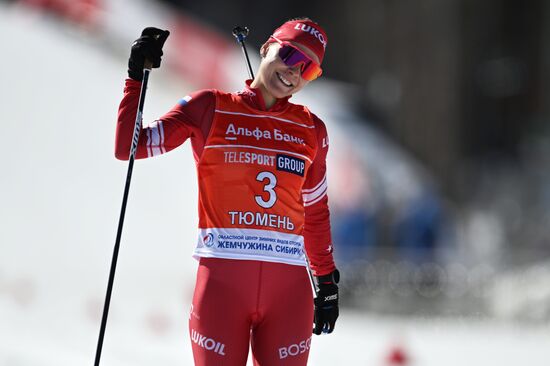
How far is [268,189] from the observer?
364cm

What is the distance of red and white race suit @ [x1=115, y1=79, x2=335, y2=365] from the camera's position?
357 centimetres

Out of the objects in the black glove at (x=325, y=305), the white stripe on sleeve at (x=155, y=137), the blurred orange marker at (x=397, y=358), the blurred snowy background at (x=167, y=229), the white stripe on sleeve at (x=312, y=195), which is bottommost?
the black glove at (x=325, y=305)

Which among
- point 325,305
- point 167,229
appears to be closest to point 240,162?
point 325,305

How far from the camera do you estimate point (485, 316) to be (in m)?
11.7

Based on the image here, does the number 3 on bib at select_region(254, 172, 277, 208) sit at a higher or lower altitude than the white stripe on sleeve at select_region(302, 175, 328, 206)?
lower

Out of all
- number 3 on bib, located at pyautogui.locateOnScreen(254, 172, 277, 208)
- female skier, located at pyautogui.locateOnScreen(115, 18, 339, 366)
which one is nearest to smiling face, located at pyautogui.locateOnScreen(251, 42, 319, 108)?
female skier, located at pyautogui.locateOnScreen(115, 18, 339, 366)

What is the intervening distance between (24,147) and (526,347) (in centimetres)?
665

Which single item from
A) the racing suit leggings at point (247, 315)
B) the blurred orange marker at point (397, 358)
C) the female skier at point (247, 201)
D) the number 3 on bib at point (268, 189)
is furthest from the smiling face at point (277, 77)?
the blurred orange marker at point (397, 358)

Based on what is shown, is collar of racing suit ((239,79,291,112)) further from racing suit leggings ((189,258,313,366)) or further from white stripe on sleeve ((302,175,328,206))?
racing suit leggings ((189,258,313,366))

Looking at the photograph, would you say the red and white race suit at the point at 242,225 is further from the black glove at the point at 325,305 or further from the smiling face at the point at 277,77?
the black glove at the point at 325,305

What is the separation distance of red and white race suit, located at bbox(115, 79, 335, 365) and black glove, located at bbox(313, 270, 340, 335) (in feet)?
0.69

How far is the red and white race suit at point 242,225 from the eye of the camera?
357cm

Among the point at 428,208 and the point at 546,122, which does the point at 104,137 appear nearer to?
the point at 428,208

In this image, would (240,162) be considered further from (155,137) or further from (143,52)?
(143,52)
